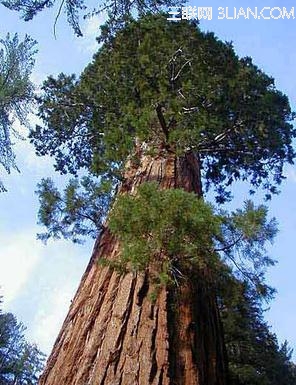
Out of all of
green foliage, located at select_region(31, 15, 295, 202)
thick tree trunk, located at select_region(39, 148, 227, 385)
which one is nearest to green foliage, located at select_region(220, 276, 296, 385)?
green foliage, located at select_region(31, 15, 295, 202)

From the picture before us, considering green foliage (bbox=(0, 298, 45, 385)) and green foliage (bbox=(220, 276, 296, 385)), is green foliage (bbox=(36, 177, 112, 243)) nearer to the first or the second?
green foliage (bbox=(220, 276, 296, 385))

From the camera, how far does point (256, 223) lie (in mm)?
3994

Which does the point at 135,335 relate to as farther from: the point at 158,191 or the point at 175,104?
the point at 175,104

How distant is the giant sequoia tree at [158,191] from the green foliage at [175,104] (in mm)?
20

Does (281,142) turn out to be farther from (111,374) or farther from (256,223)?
(111,374)

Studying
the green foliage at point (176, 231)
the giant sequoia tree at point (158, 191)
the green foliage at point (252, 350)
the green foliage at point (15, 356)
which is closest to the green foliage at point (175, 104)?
the giant sequoia tree at point (158, 191)

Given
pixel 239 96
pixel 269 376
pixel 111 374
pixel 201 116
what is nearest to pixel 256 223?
pixel 111 374

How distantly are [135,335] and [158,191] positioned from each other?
1231mm

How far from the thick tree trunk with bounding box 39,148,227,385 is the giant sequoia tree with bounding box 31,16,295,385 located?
0.01m

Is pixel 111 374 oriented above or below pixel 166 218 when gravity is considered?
below

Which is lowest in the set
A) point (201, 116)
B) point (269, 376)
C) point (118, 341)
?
point (118, 341)

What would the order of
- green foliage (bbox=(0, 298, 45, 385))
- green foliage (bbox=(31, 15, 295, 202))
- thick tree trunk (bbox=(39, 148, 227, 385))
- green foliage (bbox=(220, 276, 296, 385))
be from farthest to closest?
green foliage (bbox=(0, 298, 45, 385)) → green foliage (bbox=(220, 276, 296, 385)) → green foliage (bbox=(31, 15, 295, 202)) → thick tree trunk (bbox=(39, 148, 227, 385))

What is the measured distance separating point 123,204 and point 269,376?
8.19 metres

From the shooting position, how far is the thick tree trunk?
132 inches
